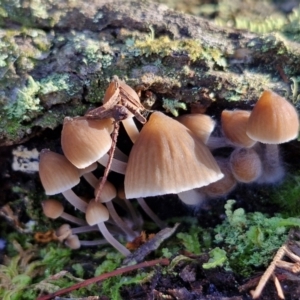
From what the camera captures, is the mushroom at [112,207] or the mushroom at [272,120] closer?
the mushroom at [272,120]

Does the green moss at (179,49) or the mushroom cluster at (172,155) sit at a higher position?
the green moss at (179,49)

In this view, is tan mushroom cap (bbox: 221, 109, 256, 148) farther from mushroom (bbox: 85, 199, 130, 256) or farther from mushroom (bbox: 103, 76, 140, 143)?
mushroom (bbox: 85, 199, 130, 256)

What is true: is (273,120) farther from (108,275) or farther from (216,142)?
(108,275)

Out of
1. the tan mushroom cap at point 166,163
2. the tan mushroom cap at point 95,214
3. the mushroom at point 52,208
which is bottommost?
the mushroom at point 52,208

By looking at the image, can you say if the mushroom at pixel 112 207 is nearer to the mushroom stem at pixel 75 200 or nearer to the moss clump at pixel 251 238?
the mushroom stem at pixel 75 200

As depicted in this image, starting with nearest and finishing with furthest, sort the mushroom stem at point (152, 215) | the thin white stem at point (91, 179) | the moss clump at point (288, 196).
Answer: the moss clump at point (288, 196) → the thin white stem at point (91, 179) → the mushroom stem at point (152, 215)

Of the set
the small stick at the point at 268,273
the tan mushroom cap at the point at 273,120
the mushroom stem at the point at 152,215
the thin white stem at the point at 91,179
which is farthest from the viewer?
the mushroom stem at the point at 152,215

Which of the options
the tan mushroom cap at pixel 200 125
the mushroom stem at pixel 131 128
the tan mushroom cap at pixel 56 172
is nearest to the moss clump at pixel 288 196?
the tan mushroom cap at pixel 200 125
